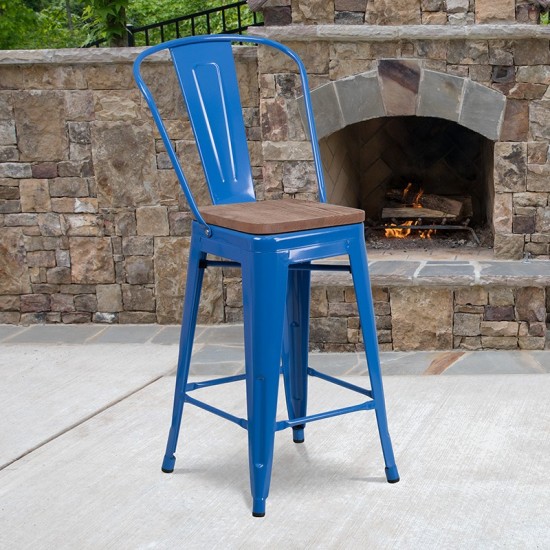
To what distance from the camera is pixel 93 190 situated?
4.25m

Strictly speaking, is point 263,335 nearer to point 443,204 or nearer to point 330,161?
point 330,161

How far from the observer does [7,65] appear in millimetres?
4168

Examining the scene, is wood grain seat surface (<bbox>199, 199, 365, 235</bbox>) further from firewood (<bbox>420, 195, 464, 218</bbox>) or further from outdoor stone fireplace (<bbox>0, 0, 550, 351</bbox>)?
firewood (<bbox>420, 195, 464, 218</bbox>)

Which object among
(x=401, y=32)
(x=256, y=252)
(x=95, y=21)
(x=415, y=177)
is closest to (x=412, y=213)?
(x=415, y=177)

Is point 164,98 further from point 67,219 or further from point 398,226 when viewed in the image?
point 398,226

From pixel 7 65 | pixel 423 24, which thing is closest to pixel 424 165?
pixel 423 24

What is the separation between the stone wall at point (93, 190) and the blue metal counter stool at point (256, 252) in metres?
1.54

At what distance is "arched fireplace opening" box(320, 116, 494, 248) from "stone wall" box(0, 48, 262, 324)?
2.51 feet

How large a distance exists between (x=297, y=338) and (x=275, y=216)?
521 millimetres

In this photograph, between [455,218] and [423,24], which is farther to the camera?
[455,218]

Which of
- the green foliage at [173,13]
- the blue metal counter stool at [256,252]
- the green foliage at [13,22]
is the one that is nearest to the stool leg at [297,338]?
the blue metal counter stool at [256,252]

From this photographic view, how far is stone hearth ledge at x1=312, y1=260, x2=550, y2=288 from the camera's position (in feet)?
12.1

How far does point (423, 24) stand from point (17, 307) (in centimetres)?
239

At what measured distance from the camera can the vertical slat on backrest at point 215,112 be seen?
249cm
